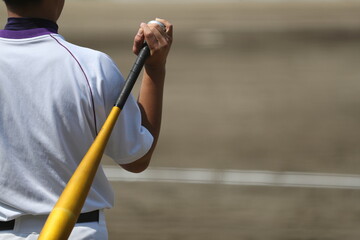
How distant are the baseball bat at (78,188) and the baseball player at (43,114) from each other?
8 cm

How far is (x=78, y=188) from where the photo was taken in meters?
1.85

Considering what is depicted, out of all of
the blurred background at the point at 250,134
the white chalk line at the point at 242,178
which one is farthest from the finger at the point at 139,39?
the white chalk line at the point at 242,178

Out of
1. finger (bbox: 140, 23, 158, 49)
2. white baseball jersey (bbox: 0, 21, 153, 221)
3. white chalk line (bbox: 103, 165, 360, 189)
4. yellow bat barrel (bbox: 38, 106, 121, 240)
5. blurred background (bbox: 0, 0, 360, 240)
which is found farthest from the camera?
white chalk line (bbox: 103, 165, 360, 189)

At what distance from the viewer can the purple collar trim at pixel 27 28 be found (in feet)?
6.70

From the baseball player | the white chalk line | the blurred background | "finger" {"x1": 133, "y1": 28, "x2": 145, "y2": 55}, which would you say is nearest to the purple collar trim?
the baseball player

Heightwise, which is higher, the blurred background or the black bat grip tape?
the black bat grip tape

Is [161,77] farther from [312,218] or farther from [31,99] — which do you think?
[312,218]

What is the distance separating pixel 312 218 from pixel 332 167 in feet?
4.24

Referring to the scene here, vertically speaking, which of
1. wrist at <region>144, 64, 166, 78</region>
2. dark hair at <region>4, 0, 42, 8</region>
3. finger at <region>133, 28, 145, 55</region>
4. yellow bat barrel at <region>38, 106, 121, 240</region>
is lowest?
yellow bat barrel at <region>38, 106, 121, 240</region>

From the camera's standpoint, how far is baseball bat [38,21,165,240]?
1.76m

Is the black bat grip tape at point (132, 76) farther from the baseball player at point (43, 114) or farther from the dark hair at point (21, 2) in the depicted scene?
the dark hair at point (21, 2)

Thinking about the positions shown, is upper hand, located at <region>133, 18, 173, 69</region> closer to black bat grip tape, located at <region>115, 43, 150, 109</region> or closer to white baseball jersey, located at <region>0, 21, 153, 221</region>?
black bat grip tape, located at <region>115, 43, 150, 109</region>

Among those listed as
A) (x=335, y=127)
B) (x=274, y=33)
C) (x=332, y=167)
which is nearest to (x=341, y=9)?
(x=274, y=33)

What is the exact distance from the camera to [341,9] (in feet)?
51.0
